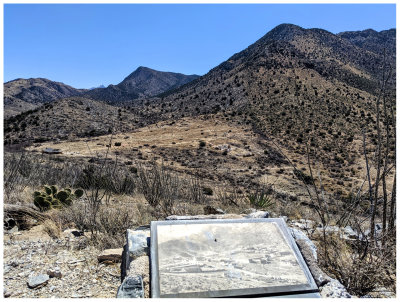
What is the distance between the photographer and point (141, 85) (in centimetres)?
12069

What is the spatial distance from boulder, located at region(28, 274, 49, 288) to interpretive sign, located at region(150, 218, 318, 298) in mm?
1081

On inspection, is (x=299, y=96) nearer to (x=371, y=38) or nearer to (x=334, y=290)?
(x=334, y=290)

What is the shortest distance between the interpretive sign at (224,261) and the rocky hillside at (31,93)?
75.6m

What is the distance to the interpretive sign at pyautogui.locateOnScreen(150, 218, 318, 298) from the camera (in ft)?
8.28

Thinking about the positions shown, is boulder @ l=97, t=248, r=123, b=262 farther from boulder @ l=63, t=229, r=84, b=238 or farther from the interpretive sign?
boulder @ l=63, t=229, r=84, b=238

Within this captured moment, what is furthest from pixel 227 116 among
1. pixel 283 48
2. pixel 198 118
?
pixel 283 48

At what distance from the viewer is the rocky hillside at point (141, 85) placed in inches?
3883

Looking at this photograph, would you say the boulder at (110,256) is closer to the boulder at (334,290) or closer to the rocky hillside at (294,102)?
the boulder at (334,290)

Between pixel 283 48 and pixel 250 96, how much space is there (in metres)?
18.5

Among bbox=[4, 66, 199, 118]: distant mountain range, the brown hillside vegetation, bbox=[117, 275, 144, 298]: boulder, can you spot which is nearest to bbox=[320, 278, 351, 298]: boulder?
the brown hillside vegetation

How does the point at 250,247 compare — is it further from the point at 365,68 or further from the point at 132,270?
the point at 365,68

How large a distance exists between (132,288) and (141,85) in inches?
4831

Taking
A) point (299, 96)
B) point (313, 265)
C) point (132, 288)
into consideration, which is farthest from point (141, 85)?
point (132, 288)

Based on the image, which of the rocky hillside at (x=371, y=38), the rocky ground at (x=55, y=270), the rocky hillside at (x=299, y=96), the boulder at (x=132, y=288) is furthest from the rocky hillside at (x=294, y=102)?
the rocky hillside at (x=371, y=38)
